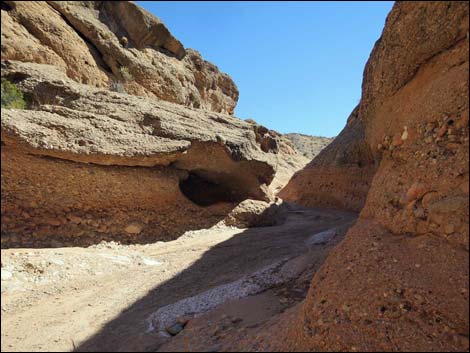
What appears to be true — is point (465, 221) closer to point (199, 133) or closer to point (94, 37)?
point (199, 133)

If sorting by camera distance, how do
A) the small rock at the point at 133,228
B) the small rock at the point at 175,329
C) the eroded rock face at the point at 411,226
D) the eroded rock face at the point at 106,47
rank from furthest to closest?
1. the eroded rock face at the point at 106,47
2. the small rock at the point at 133,228
3. the small rock at the point at 175,329
4. the eroded rock face at the point at 411,226

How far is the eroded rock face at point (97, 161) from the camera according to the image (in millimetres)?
5066

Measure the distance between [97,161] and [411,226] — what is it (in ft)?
17.0

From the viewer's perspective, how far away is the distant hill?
37.2 meters

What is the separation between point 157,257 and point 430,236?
14.2 ft

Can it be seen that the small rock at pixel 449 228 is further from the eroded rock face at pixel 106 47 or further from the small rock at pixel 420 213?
the eroded rock face at pixel 106 47

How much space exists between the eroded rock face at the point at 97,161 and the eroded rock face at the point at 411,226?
4.28m

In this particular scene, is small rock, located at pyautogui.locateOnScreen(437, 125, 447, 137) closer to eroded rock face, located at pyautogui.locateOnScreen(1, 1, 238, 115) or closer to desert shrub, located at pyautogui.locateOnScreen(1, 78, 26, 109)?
desert shrub, located at pyautogui.locateOnScreen(1, 78, 26, 109)

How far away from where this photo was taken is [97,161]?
5660 millimetres

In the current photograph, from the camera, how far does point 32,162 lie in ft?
16.9

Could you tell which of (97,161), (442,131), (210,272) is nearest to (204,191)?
(97,161)

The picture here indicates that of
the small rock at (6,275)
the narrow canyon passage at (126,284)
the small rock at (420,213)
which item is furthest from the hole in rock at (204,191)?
the small rock at (420,213)

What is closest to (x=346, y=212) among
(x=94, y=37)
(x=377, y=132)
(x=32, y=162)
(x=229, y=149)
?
(x=229, y=149)

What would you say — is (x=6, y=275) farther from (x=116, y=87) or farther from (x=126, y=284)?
(x=116, y=87)
